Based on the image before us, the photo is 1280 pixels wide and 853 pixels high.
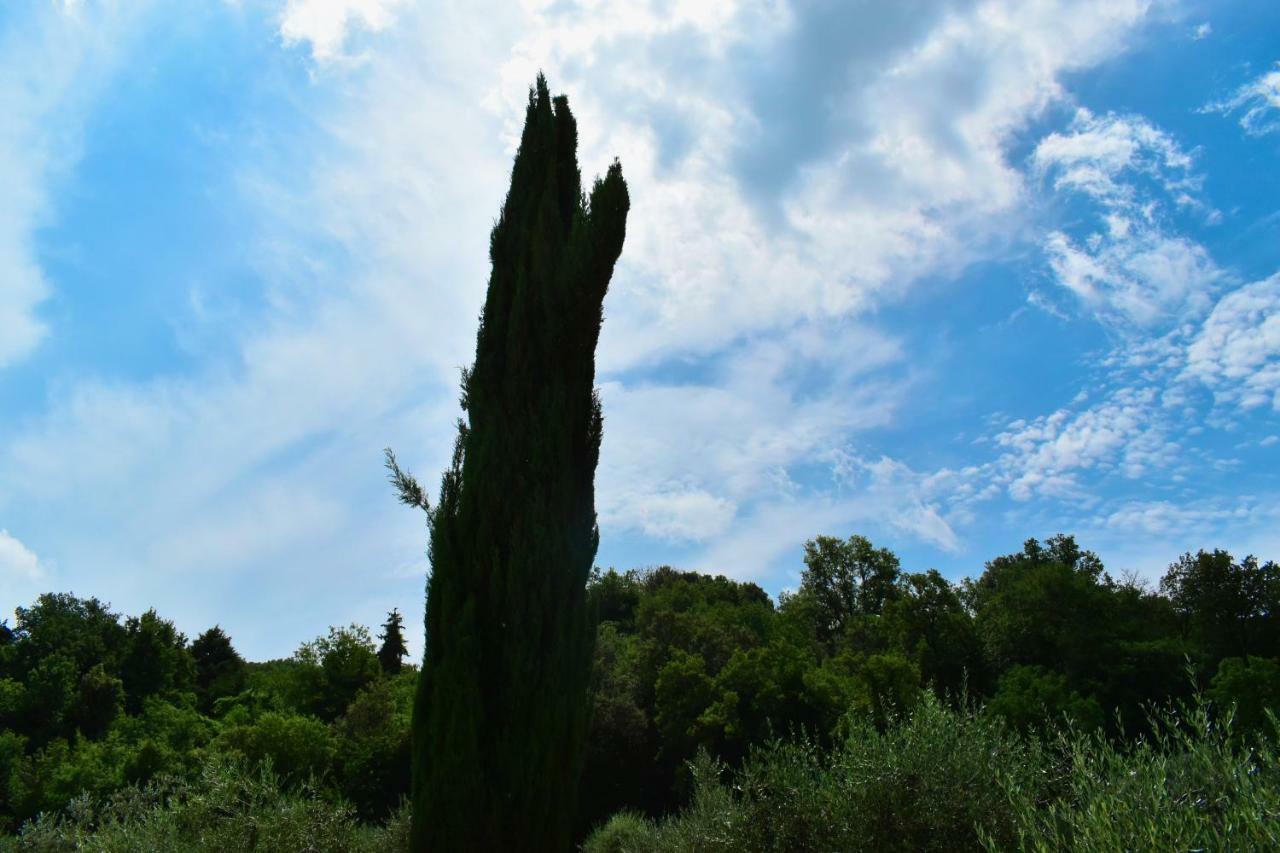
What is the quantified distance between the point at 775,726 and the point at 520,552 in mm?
19792

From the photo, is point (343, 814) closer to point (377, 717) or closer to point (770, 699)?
point (377, 717)

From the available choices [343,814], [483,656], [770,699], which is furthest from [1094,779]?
[770,699]

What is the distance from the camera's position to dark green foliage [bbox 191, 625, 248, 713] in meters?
41.1

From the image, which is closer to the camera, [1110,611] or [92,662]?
[1110,611]

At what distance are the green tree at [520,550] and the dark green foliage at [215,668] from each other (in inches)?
1544

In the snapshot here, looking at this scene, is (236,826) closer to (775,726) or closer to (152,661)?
(775,726)

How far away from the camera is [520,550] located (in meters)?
7.93

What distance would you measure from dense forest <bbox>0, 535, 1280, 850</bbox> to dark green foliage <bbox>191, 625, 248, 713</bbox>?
16cm

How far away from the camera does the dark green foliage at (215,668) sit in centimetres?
Answer: 4106

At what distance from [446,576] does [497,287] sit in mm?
3563

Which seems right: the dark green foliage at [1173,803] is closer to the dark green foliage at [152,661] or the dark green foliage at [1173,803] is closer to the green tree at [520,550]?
the green tree at [520,550]

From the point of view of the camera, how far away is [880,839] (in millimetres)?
6645

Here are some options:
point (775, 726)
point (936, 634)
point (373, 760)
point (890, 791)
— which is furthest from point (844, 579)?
point (890, 791)

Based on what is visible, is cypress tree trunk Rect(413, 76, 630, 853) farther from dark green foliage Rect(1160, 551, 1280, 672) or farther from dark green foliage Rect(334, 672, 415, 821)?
dark green foliage Rect(1160, 551, 1280, 672)
